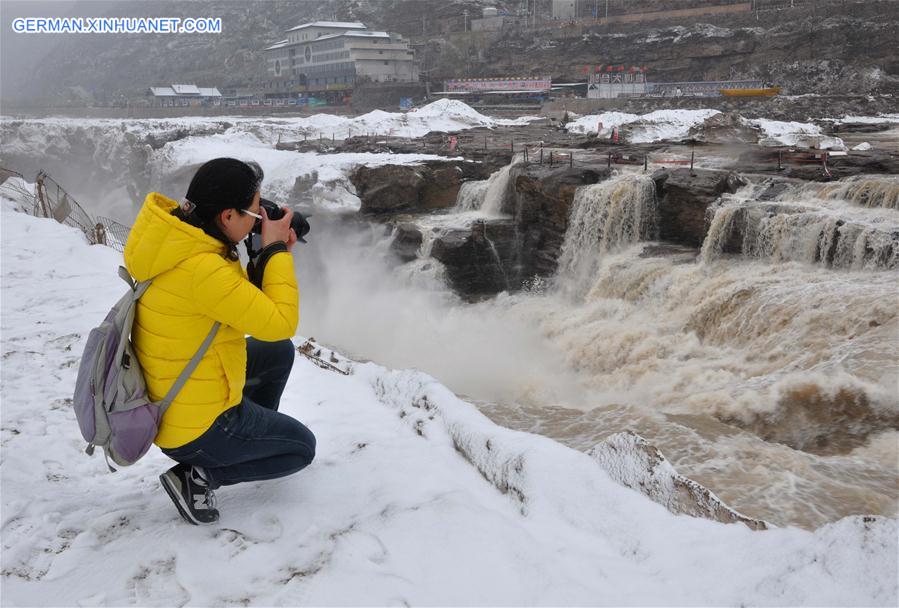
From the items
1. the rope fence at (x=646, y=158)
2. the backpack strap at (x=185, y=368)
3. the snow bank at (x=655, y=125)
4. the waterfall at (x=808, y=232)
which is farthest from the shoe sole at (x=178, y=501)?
the snow bank at (x=655, y=125)

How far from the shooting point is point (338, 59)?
228ft

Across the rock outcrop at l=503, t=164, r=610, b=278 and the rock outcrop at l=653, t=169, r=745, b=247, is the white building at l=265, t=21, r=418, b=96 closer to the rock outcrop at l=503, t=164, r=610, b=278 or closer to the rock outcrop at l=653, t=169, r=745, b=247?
the rock outcrop at l=503, t=164, r=610, b=278

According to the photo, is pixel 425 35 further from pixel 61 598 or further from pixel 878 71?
pixel 61 598

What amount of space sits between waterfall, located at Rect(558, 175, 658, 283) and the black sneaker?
12.3m

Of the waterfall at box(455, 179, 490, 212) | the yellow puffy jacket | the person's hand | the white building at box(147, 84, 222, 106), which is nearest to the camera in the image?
the yellow puffy jacket

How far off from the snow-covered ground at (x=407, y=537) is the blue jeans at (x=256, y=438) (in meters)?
0.21

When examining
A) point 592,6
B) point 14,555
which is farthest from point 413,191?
point 592,6

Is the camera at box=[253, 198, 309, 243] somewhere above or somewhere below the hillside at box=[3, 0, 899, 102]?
below

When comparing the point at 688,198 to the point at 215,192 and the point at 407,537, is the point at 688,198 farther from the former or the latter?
the point at 215,192

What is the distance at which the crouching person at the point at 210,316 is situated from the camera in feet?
7.96

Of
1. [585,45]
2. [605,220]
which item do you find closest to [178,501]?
[605,220]

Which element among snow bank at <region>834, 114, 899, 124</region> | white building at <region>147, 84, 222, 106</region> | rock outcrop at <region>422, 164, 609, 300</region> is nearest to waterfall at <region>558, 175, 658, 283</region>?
rock outcrop at <region>422, 164, 609, 300</region>

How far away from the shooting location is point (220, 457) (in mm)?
2775

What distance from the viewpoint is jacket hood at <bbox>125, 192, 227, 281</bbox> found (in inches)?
93.6
